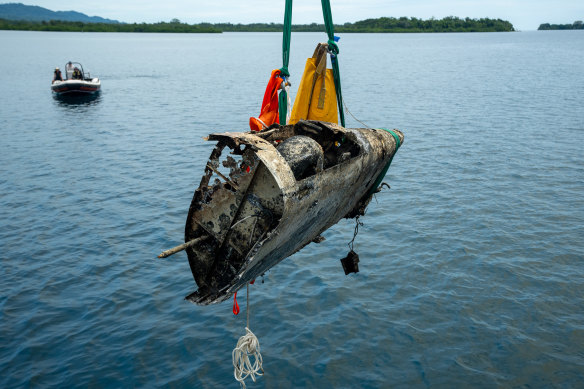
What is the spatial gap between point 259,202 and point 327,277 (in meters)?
7.52

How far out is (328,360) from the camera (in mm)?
9422

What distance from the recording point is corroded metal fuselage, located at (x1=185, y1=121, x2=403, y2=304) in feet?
16.6

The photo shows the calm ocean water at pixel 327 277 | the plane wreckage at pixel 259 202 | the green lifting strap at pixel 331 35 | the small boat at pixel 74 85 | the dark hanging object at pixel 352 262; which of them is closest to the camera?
the plane wreckage at pixel 259 202

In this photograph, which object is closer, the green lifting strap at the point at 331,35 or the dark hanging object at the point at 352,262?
the green lifting strap at the point at 331,35

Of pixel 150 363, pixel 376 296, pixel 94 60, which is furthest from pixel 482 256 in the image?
pixel 94 60

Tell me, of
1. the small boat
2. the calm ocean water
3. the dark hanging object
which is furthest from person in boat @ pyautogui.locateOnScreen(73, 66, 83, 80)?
the dark hanging object

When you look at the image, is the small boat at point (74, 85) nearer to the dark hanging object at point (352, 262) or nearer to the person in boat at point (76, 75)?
the person in boat at point (76, 75)

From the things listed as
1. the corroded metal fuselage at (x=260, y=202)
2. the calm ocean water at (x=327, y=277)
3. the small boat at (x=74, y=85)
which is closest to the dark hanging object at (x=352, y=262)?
the calm ocean water at (x=327, y=277)

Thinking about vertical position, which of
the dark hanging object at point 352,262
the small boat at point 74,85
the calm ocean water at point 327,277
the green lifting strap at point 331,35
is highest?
the green lifting strap at point 331,35

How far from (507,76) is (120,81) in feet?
137

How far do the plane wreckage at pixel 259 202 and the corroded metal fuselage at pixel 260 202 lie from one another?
0.4 inches

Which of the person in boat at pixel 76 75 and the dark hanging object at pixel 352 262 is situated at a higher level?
the person in boat at pixel 76 75

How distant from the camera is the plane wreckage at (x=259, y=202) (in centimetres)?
507

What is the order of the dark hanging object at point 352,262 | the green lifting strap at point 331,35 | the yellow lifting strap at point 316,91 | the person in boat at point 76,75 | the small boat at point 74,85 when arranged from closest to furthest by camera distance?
the green lifting strap at point 331,35, the yellow lifting strap at point 316,91, the dark hanging object at point 352,262, the small boat at point 74,85, the person in boat at point 76,75
